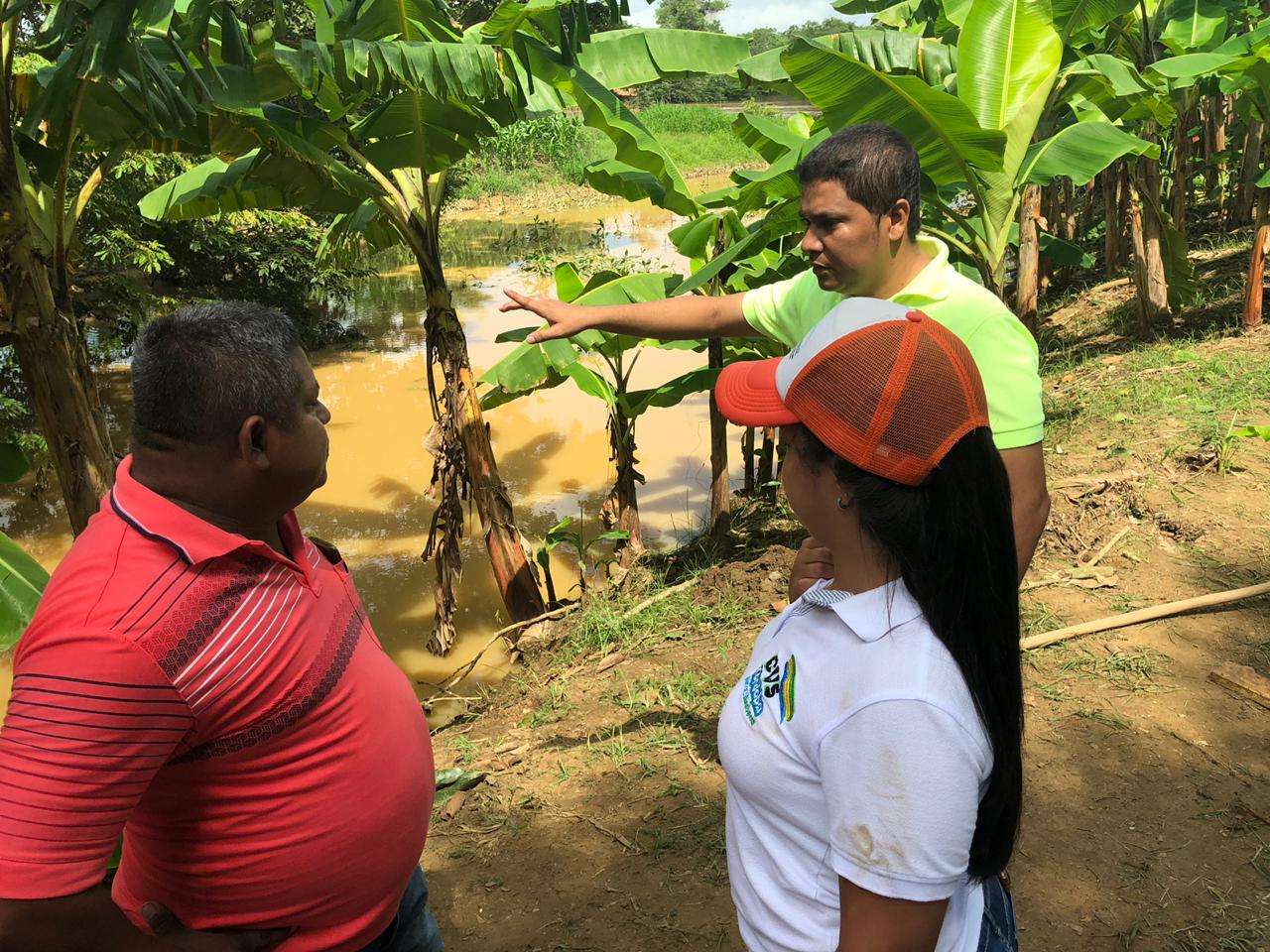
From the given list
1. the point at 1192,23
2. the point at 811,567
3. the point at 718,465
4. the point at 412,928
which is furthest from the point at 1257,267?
the point at 412,928

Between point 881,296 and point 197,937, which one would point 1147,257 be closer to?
point 881,296

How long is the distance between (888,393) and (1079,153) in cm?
428

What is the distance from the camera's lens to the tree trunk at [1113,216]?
914 centimetres

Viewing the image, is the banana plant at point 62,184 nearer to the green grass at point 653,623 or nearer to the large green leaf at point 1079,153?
the green grass at point 653,623

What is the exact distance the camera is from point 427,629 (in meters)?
6.79

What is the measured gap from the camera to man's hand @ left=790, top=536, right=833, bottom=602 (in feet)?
5.24

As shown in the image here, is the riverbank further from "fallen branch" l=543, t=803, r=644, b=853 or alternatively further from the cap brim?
the cap brim

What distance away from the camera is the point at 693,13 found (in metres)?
57.7

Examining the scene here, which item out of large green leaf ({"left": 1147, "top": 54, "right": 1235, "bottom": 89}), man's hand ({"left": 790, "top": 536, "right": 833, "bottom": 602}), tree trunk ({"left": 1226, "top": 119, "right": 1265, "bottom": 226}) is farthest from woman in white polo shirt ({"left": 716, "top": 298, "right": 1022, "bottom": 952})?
tree trunk ({"left": 1226, "top": 119, "right": 1265, "bottom": 226})

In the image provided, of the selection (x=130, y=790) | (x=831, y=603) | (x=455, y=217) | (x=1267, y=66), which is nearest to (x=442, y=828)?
(x=130, y=790)

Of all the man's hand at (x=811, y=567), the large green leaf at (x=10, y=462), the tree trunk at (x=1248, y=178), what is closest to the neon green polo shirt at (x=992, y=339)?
the man's hand at (x=811, y=567)

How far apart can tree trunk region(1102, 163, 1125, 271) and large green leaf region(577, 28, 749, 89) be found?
5.70m

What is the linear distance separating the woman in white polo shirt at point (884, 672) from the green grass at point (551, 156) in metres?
19.8

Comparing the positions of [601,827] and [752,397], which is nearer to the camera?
[752,397]
